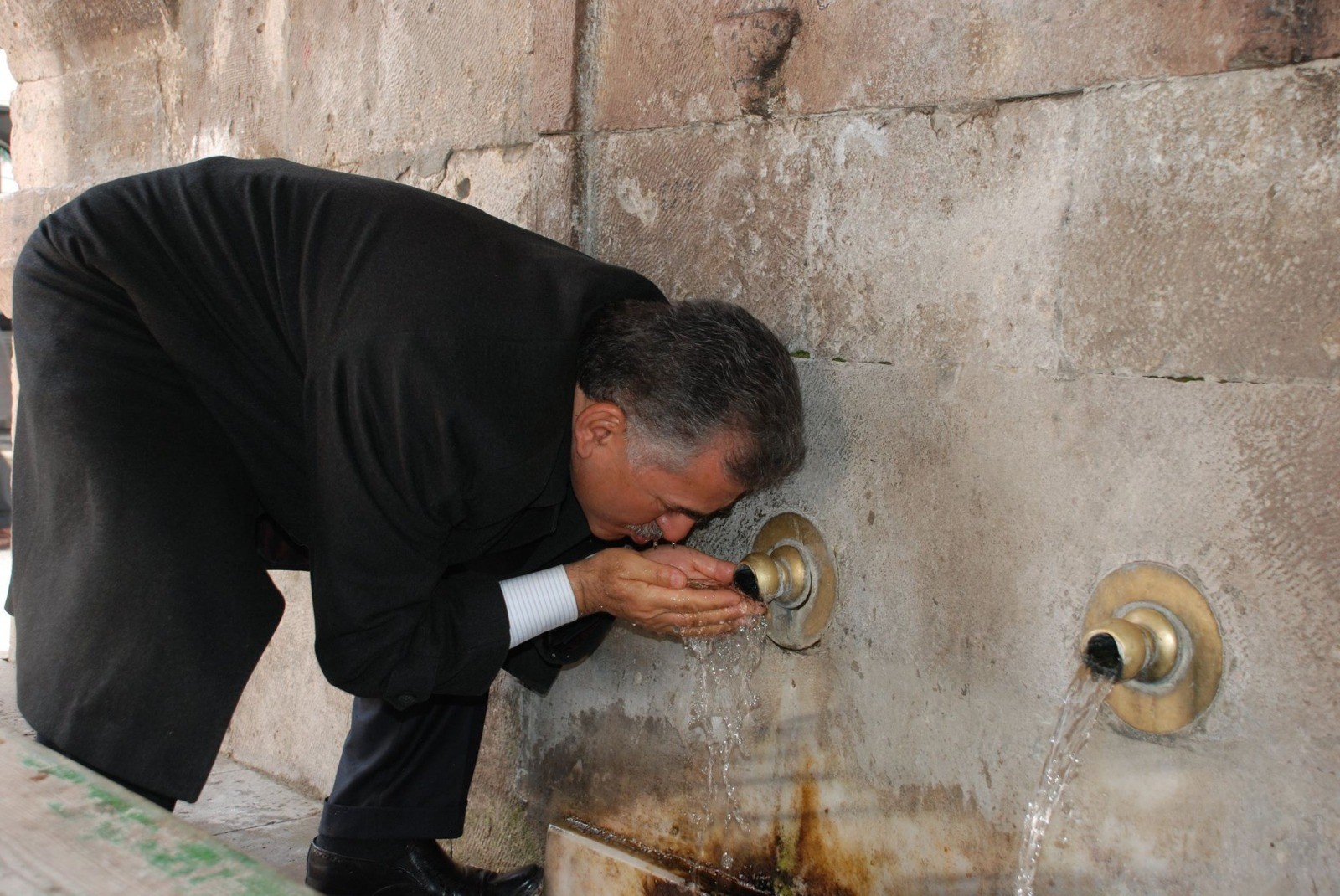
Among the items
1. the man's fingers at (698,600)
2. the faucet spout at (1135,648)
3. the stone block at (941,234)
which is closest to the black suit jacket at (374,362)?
the man's fingers at (698,600)

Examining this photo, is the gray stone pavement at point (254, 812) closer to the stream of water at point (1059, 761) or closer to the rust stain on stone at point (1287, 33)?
the stream of water at point (1059, 761)

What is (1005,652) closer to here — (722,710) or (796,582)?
(796,582)

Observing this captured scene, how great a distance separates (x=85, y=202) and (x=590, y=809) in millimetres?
1689

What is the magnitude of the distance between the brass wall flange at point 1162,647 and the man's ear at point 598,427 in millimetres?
849

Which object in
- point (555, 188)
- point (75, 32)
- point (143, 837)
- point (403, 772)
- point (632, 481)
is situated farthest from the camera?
point (75, 32)

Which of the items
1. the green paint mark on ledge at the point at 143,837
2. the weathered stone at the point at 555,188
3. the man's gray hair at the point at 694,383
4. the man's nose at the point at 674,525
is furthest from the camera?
the weathered stone at the point at 555,188

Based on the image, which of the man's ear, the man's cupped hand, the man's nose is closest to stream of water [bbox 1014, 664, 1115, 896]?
the man's cupped hand

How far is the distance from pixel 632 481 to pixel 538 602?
355 millimetres

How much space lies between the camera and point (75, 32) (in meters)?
4.22

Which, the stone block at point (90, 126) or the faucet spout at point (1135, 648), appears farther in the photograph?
the stone block at point (90, 126)

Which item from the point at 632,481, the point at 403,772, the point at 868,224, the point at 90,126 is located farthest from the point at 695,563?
the point at 90,126

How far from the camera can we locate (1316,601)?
1.64 m

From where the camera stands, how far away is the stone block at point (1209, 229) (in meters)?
1.64

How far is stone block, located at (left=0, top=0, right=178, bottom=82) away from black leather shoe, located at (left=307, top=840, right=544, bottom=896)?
2823 millimetres
